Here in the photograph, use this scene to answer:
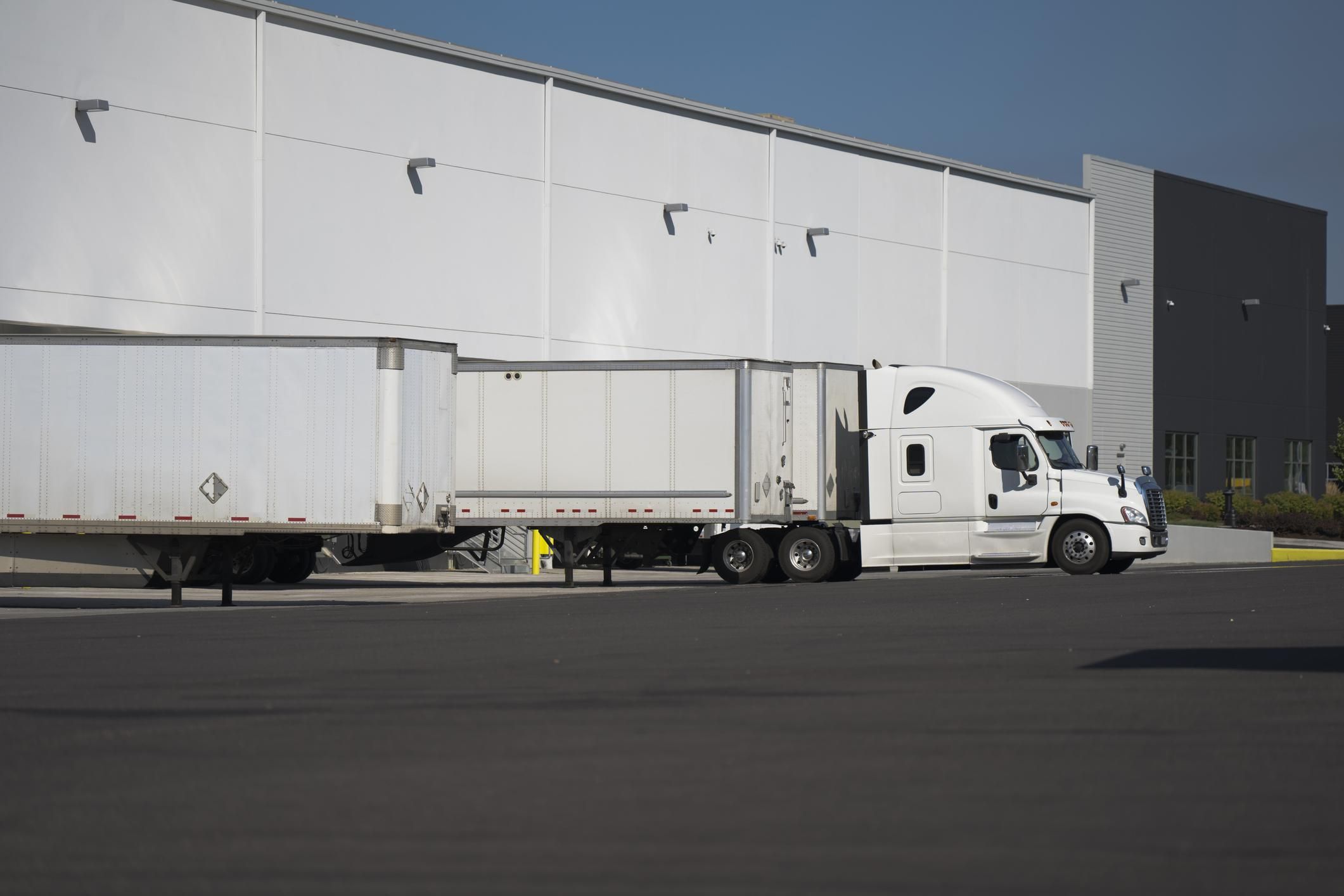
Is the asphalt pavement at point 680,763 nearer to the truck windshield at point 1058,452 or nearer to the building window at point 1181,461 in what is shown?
the truck windshield at point 1058,452

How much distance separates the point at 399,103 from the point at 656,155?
7601 mm

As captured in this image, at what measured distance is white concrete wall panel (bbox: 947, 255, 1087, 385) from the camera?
4881 centimetres

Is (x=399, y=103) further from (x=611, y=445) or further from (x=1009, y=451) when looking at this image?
(x=1009, y=451)

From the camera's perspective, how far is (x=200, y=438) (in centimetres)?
2144

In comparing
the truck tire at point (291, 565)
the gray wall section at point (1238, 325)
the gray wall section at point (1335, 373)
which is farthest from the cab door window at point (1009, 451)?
the gray wall section at point (1335, 373)

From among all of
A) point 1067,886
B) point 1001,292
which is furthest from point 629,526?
point 1001,292

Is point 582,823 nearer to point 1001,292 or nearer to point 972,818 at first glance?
point 972,818

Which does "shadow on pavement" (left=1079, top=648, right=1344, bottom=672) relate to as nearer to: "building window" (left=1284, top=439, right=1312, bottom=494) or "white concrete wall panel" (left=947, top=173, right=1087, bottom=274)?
"white concrete wall panel" (left=947, top=173, right=1087, bottom=274)

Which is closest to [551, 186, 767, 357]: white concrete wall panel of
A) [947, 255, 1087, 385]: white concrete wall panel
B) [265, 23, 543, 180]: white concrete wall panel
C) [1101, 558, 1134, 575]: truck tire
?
[265, 23, 543, 180]: white concrete wall panel

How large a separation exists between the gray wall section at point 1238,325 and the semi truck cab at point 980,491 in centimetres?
3096

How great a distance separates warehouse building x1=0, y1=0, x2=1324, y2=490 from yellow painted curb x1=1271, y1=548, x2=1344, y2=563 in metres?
10.5

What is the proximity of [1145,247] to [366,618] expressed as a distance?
148ft

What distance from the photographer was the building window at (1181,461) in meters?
58.3

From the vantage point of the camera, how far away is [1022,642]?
42.7 feet
